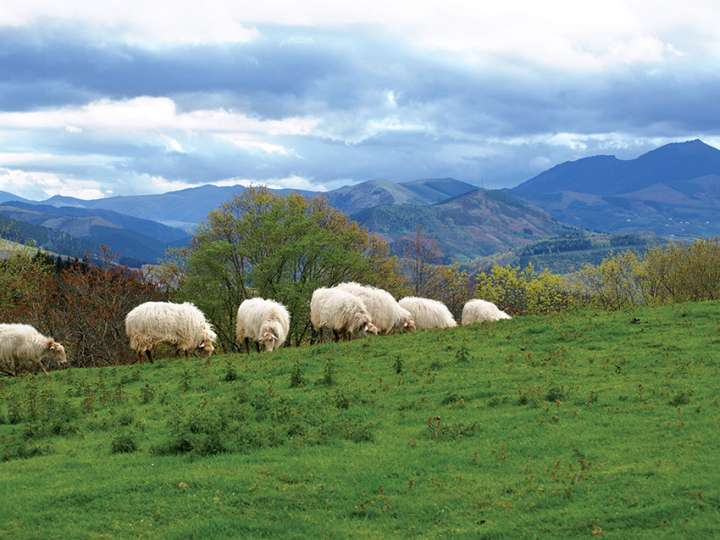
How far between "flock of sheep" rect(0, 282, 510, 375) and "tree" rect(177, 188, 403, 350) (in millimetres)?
23335

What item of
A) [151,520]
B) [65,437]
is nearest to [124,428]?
[65,437]

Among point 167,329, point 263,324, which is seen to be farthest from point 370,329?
point 167,329

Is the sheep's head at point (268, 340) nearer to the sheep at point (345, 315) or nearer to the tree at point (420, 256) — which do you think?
the sheep at point (345, 315)

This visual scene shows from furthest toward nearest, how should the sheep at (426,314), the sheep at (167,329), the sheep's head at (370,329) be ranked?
the sheep at (426,314), the sheep's head at (370,329), the sheep at (167,329)

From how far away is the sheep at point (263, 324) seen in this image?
3394cm

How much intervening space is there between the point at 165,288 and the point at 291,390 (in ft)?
164

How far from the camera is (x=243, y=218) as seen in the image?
6731cm

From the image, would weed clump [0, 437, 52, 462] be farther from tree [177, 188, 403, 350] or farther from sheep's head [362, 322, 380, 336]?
tree [177, 188, 403, 350]

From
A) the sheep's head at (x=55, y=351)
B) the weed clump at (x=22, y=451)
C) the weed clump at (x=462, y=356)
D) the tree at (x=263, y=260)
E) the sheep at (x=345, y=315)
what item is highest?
the tree at (x=263, y=260)

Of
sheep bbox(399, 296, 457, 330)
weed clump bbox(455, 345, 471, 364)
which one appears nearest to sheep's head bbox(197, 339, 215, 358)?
sheep bbox(399, 296, 457, 330)

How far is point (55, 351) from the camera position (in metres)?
34.8

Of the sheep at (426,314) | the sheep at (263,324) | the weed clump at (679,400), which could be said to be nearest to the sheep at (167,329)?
the sheep at (263,324)

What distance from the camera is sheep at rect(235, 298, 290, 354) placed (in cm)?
3394

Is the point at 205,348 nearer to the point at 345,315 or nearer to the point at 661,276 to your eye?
the point at 345,315
